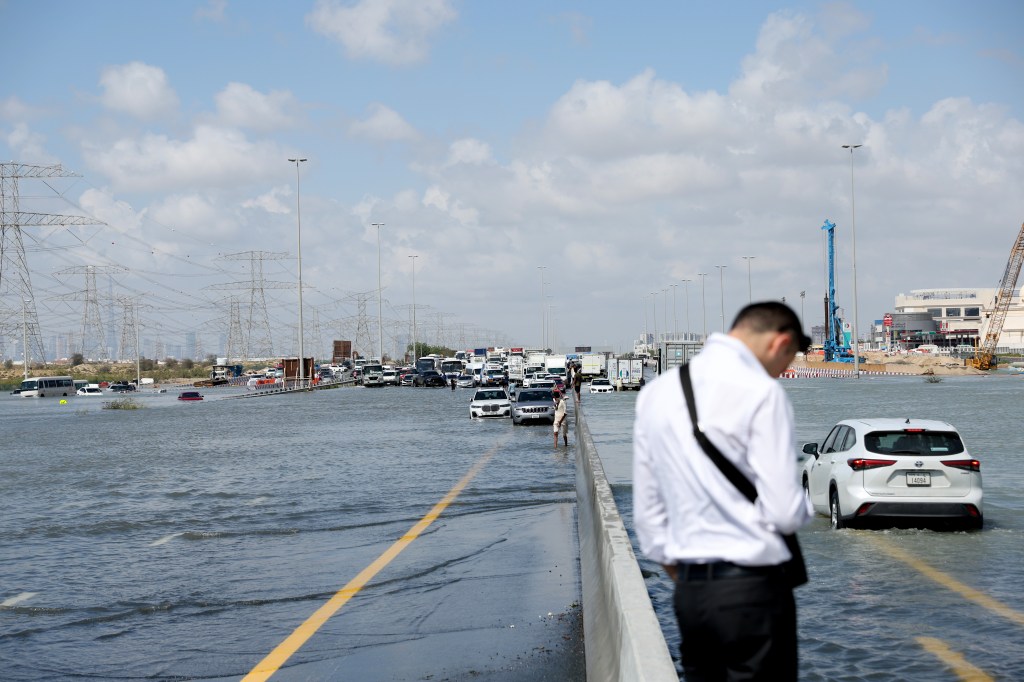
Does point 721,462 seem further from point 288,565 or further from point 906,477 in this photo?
point 906,477

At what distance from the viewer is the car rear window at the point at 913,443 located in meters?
15.0

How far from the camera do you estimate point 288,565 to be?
1305 cm

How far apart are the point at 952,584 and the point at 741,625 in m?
8.20

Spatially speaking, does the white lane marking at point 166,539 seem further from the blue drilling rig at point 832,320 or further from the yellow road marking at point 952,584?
the blue drilling rig at point 832,320

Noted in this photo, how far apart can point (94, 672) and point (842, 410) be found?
44552 mm

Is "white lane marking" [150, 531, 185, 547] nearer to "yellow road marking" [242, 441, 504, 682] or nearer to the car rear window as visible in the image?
"yellow road marking" [242, 441, 504, 682]

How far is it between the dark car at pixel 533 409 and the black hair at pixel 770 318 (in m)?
37.2

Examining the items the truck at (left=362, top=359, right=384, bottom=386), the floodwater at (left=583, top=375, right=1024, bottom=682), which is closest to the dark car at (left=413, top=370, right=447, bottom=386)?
the truck at (left=362, top=359, right=384, bottom=386)

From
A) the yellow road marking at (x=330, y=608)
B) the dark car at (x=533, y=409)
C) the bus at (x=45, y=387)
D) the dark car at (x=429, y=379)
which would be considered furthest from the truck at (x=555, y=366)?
the yellow road marking at (x=330, y=608)

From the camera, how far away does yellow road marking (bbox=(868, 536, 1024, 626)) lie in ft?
32.7

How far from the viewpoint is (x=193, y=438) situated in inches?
1475

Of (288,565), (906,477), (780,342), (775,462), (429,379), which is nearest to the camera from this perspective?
(775,462)

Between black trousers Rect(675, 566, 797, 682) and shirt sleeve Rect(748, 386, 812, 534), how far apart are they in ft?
0.72

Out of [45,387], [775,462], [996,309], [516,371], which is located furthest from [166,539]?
[996,309]
